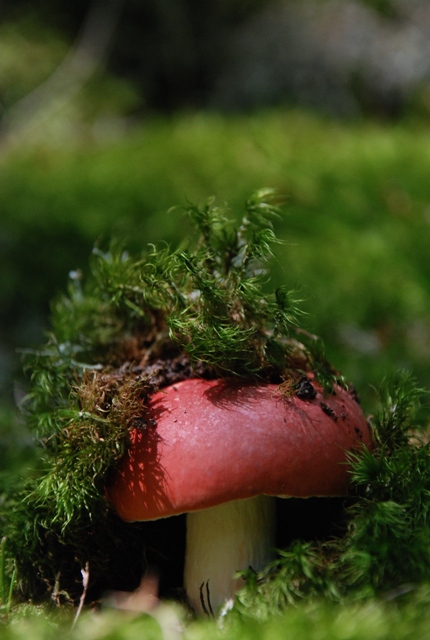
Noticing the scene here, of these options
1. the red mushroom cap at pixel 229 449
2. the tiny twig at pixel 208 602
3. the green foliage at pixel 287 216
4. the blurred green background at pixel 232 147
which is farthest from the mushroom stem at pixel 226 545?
the green foliage at pixel 287 216

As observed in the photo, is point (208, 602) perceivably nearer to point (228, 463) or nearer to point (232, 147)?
point (228, 463)

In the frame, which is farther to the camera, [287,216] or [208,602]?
[287,216]

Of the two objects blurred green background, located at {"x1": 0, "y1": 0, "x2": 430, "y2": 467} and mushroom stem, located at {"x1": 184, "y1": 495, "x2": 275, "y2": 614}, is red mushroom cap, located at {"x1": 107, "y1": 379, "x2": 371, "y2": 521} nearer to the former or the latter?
mushroom stem, located at {"x1": 184, "y1": 495, "x2": 275, "y2": 614}

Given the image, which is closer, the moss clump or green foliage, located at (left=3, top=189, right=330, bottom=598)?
the moss clump

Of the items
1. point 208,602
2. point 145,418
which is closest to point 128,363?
point 145,418

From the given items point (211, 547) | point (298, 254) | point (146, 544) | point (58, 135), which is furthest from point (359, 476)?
point (58, 135)

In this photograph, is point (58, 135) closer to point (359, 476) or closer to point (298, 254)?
point (298, 254)

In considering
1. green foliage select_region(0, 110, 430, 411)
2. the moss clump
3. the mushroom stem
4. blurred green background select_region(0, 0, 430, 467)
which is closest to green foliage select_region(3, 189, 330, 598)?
the moss clump

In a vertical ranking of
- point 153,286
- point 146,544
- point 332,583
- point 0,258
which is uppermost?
point 153,286
